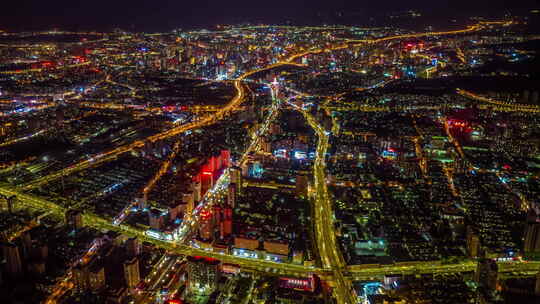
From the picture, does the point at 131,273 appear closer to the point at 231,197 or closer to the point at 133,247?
the point at 133,247

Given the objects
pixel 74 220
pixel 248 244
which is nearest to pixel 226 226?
pixel 248 244

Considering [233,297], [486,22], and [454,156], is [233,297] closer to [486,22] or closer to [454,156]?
[454,156]

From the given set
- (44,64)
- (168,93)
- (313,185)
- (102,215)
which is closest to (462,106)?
(313,185)

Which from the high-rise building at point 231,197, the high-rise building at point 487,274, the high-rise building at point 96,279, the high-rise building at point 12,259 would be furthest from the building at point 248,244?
the high-rise building at point 487,274

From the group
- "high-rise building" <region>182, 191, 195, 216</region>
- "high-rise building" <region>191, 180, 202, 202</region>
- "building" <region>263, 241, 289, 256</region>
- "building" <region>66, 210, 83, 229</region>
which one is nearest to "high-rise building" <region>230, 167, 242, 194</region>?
"high-rise building" <region>191, 180, 202, 202</region>

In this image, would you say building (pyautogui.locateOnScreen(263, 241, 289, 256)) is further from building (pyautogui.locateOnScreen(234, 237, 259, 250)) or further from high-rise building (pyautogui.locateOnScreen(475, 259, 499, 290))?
high-rise building (pyautogui.locateOnScreen(475, 259, 499, 290))

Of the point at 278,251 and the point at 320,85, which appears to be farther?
the point at 320,85
